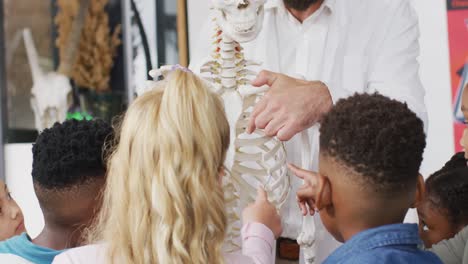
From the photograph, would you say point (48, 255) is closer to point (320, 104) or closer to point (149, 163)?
point (149, 163)

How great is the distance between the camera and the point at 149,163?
106cm

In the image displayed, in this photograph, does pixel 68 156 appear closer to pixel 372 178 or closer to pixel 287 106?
pixel 287 106

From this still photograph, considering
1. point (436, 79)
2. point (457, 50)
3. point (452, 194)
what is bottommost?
point (452, 194)

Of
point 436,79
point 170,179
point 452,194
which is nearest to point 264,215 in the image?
point 170,179

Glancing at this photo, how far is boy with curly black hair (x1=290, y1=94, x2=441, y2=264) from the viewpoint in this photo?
39.5 inches

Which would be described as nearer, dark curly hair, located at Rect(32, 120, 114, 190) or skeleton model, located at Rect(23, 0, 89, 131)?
dark curly hair, located at Rect(32, 120, 114, 190)

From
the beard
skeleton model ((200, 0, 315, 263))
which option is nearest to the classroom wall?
the beard

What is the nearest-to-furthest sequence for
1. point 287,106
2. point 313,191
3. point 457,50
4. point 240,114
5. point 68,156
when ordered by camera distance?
point 313,191, point 68,156, point 287,106, point 240,114, point 457,50

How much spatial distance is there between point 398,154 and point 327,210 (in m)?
0.15

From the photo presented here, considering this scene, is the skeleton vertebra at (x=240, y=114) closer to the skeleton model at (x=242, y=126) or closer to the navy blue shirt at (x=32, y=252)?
the skeleton model at (x=242, y=126)

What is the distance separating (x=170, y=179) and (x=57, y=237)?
32 centimetres

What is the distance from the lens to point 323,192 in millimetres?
1053

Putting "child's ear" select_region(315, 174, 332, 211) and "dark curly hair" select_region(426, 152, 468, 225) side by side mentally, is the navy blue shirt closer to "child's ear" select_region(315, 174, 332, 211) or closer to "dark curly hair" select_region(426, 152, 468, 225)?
"child's ear" select_region(315, 174, 332, 211)

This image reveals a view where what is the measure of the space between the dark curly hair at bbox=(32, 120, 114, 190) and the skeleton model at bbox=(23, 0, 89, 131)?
157 centimetres
